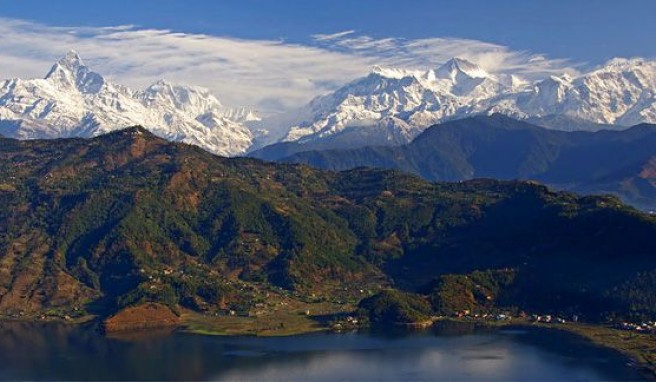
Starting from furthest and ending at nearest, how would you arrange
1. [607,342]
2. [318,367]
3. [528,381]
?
[607,342] < [318,367] < [528,381]

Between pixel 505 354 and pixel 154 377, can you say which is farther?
pixel 505 354

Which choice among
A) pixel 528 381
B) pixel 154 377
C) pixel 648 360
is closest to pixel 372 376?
pixel 528 381

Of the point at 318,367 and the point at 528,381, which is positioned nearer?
the point at 528,381

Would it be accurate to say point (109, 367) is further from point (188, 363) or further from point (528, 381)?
point (528, 381)

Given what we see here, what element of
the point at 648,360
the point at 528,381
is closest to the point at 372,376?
the point at 528,381

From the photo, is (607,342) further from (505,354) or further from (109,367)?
(109,367)

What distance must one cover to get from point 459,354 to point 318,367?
27271 millimetres

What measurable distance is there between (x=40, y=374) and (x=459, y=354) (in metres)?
73.5

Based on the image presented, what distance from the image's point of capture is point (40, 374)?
180375mm

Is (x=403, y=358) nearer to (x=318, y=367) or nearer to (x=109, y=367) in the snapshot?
(x=318, y=367)

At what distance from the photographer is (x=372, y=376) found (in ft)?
561

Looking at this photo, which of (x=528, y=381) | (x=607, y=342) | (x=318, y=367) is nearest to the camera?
(x=528, y=381)

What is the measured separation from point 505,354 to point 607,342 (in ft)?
75.9

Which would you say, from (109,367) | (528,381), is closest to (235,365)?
(109,367)
